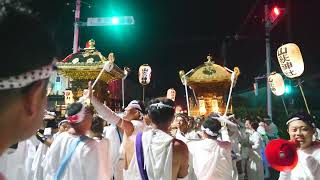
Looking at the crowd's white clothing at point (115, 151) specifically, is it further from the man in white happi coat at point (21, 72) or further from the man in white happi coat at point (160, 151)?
the man in white happi coat at point (21, 72)

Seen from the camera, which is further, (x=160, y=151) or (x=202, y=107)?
(x=202, y=107)

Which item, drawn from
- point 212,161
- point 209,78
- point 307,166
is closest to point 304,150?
point 307,166

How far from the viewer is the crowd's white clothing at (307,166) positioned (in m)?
3.99

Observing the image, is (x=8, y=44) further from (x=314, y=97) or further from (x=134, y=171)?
(x=314, y=97)

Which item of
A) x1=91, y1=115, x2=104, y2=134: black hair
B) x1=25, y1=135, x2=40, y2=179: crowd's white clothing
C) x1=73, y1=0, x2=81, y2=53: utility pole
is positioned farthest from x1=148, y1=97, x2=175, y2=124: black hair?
x1=73, y1=0, x2=81, y2=53: utility pole

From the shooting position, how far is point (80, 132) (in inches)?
181

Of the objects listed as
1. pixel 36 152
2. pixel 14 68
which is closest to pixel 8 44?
pixel 14 68

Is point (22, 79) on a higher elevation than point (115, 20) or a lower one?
lower

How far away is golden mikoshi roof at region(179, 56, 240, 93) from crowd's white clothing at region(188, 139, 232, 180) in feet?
22.9

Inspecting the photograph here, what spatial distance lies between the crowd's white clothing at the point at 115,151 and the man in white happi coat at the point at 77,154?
5.18ft

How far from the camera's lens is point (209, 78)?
41.8ft

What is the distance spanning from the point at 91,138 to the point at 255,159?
251 inches

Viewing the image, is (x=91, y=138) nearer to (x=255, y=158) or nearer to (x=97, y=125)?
(x=97, y=125)

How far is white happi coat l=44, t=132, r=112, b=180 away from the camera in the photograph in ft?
14.6
